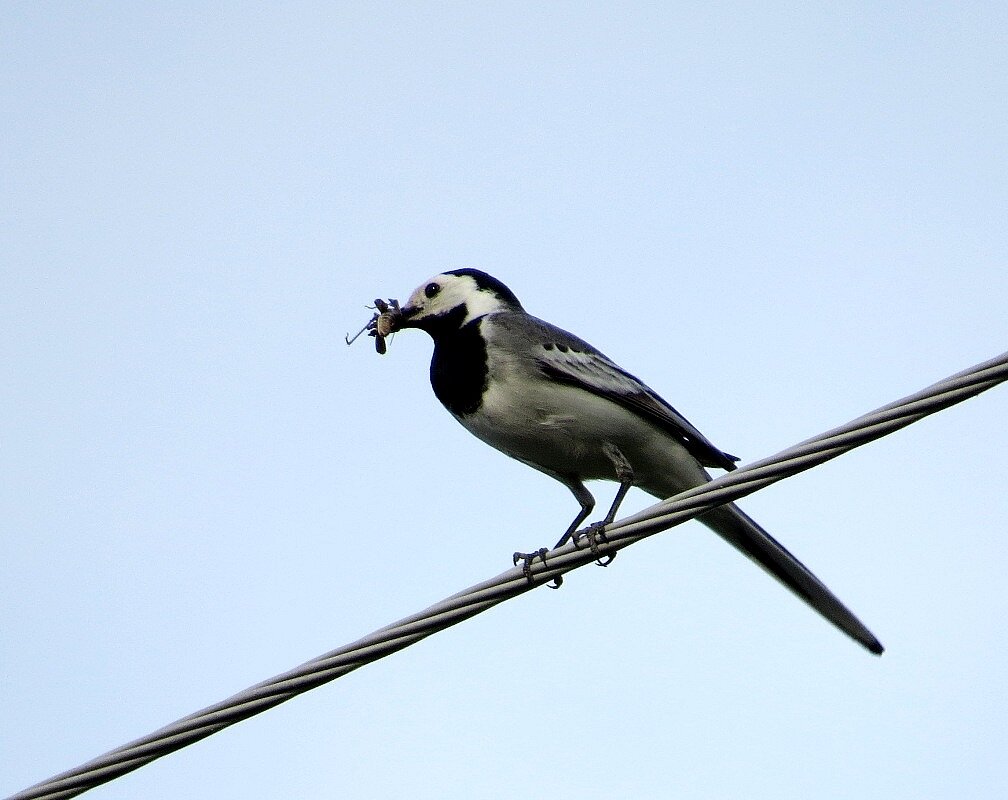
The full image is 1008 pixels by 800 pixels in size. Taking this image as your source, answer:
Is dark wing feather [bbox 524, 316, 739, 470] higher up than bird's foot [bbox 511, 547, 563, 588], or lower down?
higher up

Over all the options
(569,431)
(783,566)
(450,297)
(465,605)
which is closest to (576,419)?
(569,431)

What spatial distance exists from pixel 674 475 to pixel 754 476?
9.52 feet

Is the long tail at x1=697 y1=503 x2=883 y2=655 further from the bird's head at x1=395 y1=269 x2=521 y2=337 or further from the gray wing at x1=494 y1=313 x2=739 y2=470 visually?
the bird's head at x1=395 y1=269 x2=521 y2=337

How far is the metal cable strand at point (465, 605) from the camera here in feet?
12.0

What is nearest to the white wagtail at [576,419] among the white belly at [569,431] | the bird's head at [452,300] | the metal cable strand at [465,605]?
the white belly at [569,431]

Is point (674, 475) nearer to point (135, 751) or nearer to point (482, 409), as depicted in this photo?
point (482, 409)

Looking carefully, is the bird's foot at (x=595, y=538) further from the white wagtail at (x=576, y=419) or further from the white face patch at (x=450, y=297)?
the white face patch at (x=450, y=297)

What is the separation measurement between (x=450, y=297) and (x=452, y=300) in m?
0.03

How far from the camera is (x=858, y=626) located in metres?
5.91

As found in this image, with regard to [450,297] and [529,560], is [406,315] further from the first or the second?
[529,560]

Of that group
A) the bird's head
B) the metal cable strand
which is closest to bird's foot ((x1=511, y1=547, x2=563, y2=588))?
the metal cable strand

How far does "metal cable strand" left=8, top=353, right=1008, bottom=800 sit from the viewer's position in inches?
144

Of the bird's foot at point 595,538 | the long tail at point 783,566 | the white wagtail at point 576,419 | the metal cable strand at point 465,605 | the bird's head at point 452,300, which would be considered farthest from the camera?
the bird's head at point 452,300

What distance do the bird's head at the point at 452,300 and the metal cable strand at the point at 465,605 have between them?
323 cm
